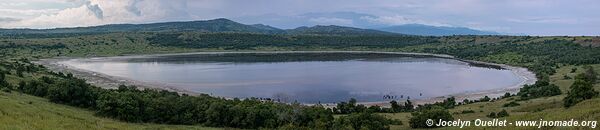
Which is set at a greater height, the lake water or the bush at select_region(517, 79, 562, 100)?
the bush at select_region(517, 79, 562, 100)

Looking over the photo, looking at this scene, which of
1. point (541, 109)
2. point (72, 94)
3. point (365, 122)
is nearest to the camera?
point (365, 122)

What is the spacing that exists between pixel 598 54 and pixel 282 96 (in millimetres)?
102577

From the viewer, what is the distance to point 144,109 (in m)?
59.8

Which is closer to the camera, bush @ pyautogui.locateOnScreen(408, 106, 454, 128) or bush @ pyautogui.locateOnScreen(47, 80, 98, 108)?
bush @ pyautogui.locateOnScreen(408, 106, 454, 128)

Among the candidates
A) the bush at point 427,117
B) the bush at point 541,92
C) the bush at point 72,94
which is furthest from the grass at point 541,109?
the bush at point 72,94

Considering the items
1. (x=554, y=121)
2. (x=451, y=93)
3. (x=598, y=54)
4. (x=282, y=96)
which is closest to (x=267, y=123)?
(x=554, y=121)

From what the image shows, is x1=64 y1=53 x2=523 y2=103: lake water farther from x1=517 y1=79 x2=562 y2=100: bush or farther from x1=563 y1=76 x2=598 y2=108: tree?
x1=563 y1=76 x2=598 y2=108: tree

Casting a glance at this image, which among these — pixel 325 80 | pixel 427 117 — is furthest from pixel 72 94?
pixel 325 80

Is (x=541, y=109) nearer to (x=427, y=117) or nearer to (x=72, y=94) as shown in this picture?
(x=427, y=117)

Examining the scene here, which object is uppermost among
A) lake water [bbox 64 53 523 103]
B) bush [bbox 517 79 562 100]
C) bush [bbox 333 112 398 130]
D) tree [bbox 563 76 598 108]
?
tree [bbox 563 76 598 108]

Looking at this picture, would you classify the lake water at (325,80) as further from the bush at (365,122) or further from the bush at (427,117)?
the bush at (365,122)

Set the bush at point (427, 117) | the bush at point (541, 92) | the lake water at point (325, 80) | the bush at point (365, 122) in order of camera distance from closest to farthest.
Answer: the bush at point (365, 122) → the bush at point (427, 117) → the bush at point (541, 92) → the lake water at point (325, 80)

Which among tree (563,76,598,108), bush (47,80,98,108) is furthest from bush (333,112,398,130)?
bush (47,80,98,108)

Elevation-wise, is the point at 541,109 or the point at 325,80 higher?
the point at 541,109
